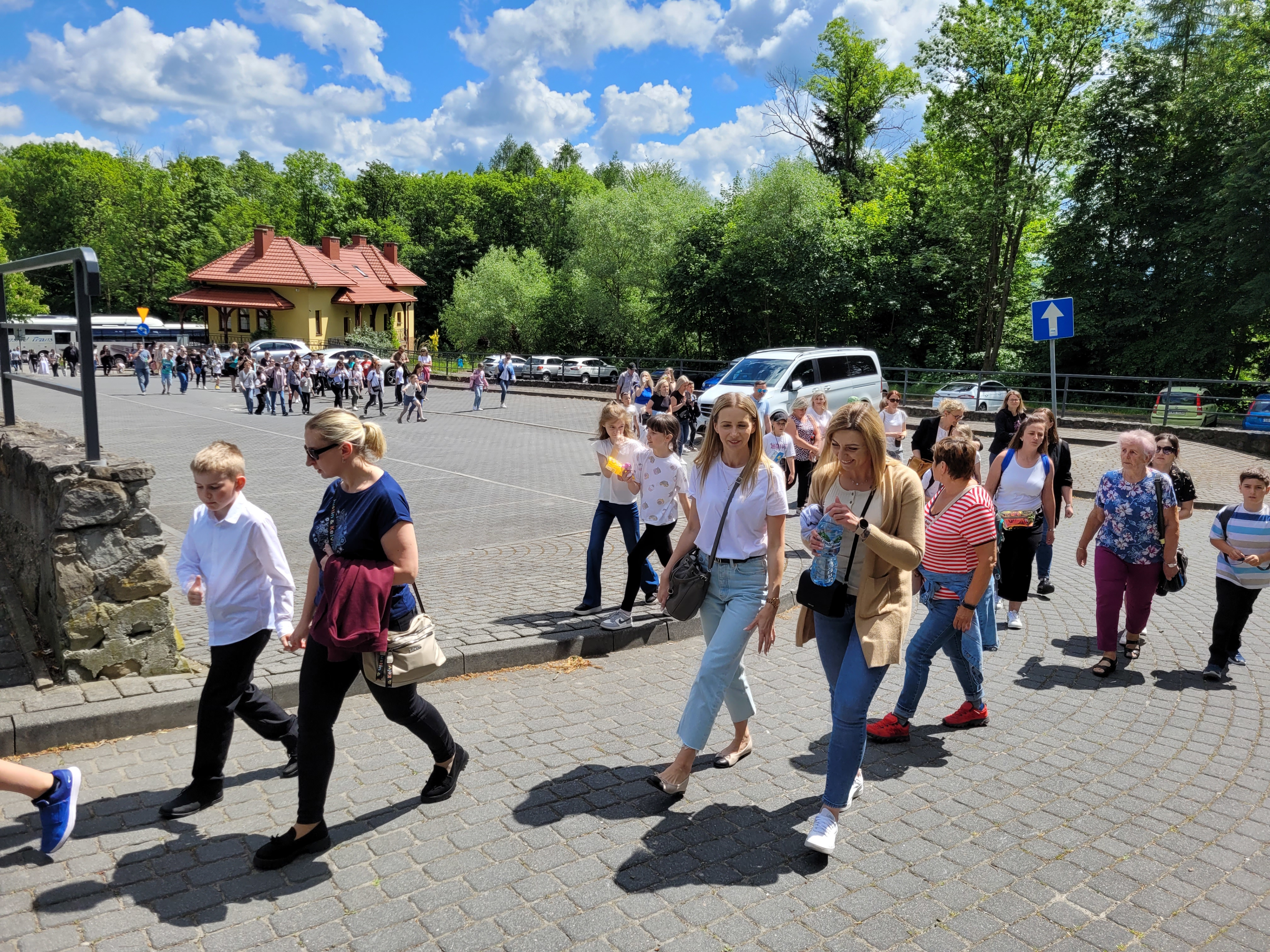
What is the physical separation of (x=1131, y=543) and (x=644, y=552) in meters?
3.32

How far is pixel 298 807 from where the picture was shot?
3568 mm

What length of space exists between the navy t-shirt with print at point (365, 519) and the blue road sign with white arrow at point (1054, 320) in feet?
44.2

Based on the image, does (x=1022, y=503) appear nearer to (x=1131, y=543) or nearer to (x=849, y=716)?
(x=1131, y=543)

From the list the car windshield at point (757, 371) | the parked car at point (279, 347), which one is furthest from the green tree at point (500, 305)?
the car windshield at point (757, 371)

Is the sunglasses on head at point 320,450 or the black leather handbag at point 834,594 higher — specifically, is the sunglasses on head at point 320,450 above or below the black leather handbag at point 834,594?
above

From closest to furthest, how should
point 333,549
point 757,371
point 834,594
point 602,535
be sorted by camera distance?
point 333,549, point 834,594, point 602,535, point 757,371

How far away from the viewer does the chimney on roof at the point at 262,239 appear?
5897 cm

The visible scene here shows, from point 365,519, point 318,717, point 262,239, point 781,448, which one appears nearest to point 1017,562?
point 781,448

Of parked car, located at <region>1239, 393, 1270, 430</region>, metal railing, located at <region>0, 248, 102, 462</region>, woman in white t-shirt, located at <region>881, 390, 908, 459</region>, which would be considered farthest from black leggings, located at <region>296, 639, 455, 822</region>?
parked car, located at <region>1239, 393, 1270, 430</region>

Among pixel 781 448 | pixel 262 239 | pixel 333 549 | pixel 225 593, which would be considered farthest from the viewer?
pixel 262 239

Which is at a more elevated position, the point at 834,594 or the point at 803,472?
the point at 834,594

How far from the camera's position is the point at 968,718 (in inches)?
202

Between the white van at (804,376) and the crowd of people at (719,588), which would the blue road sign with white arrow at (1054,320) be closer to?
the white van at (804,376)

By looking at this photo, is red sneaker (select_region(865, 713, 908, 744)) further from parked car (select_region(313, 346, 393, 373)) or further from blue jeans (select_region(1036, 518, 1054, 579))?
parked car (select_region(313, 346, 393, 373))
